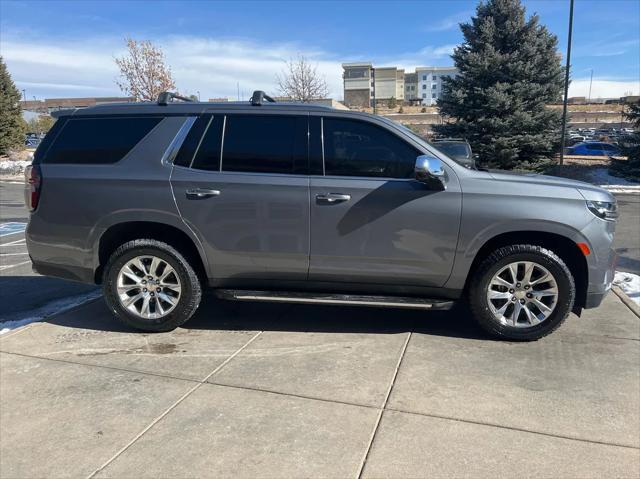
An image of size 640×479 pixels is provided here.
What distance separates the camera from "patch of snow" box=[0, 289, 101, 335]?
15.7 feet

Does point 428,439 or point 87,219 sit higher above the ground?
point 87,219

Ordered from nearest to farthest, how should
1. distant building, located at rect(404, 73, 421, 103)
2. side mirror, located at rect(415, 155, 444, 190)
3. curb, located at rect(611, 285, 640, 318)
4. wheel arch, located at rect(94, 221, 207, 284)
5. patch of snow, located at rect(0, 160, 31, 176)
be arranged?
side mirror, located at rect(415, 155, 444, 190) < wheel arch, located at rect(94, 221, 207, 284) < curb, located at rect(611, 285, 640, 318) < patch of snow, located at rect(0, 160, 31, 176) < distant building, located at rect(404, 73, 421, 103)

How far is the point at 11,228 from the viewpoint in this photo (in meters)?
10.3

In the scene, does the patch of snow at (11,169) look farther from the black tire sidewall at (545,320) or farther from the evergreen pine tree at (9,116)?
the black tire sidewall at (545,320)

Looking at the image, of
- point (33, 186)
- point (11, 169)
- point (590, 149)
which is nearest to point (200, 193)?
point (33, 186)

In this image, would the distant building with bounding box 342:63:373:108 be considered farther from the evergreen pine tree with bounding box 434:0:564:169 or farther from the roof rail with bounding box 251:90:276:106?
the roof rail with bounding box 251:90:276:106

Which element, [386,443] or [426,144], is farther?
[426,144]

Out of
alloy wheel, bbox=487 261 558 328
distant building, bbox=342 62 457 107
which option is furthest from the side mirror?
distant building, bbox=342 62 457 107

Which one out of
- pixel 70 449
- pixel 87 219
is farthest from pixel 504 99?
pixel 70 449

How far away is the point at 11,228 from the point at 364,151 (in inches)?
348

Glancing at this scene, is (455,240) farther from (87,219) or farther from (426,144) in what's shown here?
(87,219)

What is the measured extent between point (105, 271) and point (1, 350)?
0.97 metres

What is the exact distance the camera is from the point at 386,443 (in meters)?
2.86

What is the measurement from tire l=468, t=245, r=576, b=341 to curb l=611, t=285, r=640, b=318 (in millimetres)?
1281
